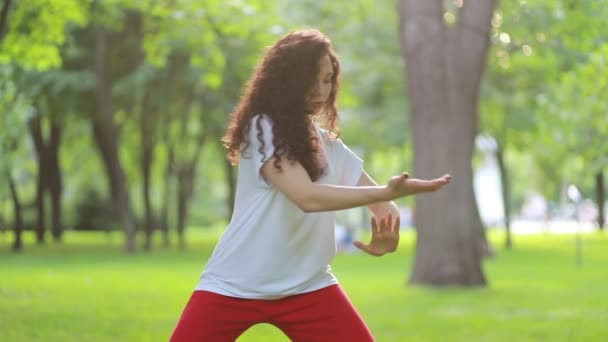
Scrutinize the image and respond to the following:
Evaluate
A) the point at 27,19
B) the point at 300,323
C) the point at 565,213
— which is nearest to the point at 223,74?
the point at 27,19

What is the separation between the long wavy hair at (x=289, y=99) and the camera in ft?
13.6

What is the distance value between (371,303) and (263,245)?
33.9 ft

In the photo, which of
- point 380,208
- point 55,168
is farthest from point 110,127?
point 380,208

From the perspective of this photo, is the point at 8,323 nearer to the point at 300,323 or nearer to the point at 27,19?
the point at 27,19

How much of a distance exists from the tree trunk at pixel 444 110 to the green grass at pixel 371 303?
56 centimetres

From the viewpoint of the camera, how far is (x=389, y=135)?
31312 mm

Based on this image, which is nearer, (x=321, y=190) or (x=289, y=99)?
(x=321, y=190)

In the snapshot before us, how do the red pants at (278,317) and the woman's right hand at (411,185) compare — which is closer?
the woman's right hand at (411,185)

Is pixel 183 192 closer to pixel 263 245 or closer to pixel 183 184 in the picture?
pixel 183 184

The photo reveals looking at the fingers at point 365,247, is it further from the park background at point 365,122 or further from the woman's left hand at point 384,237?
the park background at point 365,122

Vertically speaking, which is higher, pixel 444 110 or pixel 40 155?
pixel 444 110

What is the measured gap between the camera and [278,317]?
4.36 m

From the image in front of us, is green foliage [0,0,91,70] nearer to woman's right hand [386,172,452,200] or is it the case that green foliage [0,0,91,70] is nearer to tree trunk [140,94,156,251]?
woman's right hand [386,172,452,200]

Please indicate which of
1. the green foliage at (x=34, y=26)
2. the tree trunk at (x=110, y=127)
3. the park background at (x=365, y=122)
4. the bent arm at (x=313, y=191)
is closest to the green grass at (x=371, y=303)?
the park background at (x=365, y=122)
